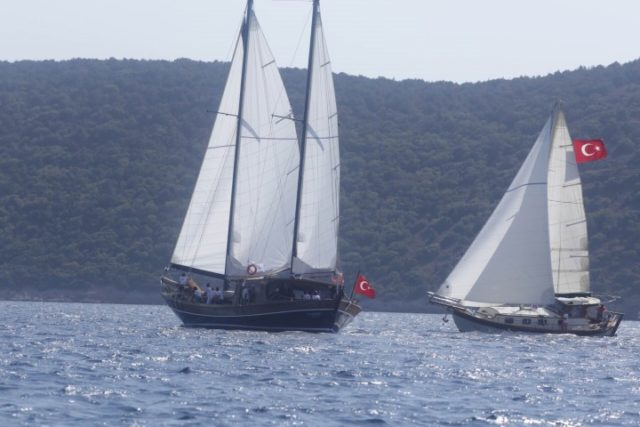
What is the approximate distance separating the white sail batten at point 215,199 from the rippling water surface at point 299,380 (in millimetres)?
3247

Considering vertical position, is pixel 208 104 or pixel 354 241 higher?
pixel 208 104

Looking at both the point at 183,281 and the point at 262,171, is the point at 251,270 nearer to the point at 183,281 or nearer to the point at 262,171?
the point at 183,281

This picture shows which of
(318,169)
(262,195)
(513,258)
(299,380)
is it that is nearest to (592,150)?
(513,258)

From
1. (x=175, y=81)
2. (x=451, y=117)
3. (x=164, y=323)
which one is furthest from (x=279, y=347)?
(x=175, y=81)

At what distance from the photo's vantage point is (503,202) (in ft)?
213

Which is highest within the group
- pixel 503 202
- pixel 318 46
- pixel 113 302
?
pixel 318 46

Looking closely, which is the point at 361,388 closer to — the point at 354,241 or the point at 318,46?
the point at 318,46

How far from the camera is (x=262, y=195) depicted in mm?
57531

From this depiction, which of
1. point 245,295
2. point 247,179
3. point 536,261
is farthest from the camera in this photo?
point 536,261

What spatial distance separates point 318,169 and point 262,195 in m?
2.67

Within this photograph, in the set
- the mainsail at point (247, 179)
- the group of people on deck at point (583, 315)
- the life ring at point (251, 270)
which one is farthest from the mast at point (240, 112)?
the group of people on deck at point (583, 315)

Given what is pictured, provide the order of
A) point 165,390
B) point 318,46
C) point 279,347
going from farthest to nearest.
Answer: point 318,46
point 279,347
point 165,390

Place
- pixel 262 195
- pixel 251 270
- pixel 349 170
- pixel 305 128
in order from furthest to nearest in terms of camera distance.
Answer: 1. pixel 349 170
2. pixel 262 195
3. pixel 251 270
4. pixel 305 128

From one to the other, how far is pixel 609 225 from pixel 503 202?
134 ft
